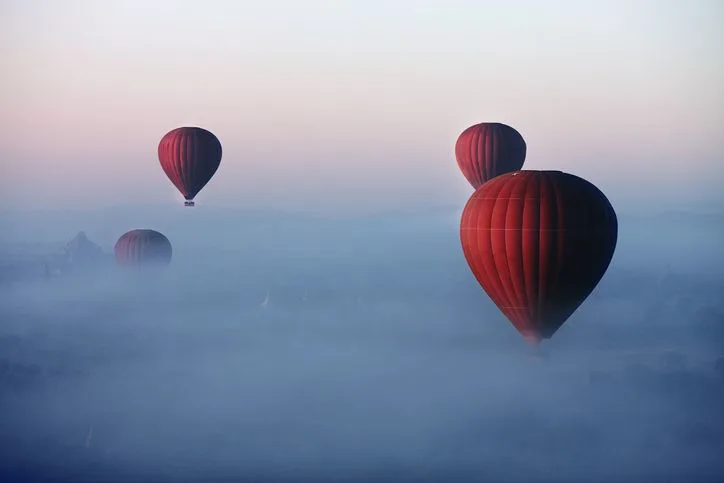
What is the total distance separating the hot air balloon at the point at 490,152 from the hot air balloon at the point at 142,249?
5770cm

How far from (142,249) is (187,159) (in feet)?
136

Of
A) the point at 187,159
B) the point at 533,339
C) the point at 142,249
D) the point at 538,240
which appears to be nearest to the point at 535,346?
the point at 533,339

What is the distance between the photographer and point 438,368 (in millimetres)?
167000

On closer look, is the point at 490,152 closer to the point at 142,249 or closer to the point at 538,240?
the point at 538,240

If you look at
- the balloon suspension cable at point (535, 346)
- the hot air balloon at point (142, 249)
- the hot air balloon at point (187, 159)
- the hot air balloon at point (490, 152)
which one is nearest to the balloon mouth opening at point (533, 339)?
the balloon suspension cable at point (535, 346)

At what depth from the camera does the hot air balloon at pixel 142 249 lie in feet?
391

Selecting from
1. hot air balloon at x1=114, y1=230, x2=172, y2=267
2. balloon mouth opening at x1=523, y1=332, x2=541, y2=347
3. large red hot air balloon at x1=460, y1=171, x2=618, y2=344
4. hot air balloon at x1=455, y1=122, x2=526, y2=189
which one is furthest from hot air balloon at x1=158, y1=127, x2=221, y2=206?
hot air balloon at x1=114, y1=230, x2=172, y2=267

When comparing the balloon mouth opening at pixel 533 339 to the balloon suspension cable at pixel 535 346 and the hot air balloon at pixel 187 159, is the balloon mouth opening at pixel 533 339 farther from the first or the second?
the hot air balloon at pixel 187 159

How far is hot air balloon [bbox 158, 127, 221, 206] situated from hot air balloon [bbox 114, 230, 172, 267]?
3867cm

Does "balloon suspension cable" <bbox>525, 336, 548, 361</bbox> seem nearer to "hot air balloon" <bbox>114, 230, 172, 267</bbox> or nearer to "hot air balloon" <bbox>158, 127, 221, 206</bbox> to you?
"hot air balloon" <bbox>158, 127, 221, 206</bbox>

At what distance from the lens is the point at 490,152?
71.2m

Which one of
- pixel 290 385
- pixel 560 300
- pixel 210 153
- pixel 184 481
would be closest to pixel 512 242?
pixel 560 300

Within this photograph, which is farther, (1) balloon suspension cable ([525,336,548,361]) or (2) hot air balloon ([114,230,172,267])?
(2) hot air balloon ([114,230,172,267])

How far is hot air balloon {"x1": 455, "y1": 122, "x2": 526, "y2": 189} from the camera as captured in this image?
71.4 m
